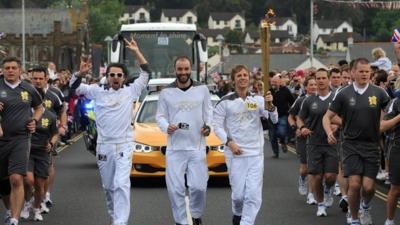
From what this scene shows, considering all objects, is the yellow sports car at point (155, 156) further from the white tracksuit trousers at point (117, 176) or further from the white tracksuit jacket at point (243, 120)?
the white tracksuit jacket at point (243, 120)

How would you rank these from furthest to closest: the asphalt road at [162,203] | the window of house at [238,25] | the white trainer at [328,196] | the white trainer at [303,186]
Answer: the window of house at [238,25]
the white trainer at [303,186]
the white trainer at [328,196]
the asphalt road at [162,203]

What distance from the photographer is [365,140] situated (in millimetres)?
11234


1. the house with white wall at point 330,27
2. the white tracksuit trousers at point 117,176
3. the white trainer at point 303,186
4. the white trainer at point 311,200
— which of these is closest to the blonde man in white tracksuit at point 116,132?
the white tracksuit trousers at point 117,176

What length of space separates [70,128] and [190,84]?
20505 mm

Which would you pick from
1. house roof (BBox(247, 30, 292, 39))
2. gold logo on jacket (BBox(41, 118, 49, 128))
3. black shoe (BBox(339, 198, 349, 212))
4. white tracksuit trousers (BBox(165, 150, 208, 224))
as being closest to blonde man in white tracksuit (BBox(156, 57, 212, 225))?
white tracksuit trousers (BBox(165, 150, 208, 224))

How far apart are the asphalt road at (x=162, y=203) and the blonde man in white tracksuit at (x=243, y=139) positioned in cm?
158

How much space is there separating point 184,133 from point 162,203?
3.57 m

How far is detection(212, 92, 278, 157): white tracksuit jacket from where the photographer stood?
425 inches

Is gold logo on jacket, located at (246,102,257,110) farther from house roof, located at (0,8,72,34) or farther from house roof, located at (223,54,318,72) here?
house roof, located at (223,54,318,72)

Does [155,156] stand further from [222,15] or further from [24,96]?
[222,15]

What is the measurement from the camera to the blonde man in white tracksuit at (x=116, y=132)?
11.1 metres

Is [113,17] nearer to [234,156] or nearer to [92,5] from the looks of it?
[92,5]

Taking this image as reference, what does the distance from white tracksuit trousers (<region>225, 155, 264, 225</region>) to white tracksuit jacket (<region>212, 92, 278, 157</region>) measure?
3.7 inches

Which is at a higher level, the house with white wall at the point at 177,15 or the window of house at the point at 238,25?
the house with white wall at the point at 177,15
